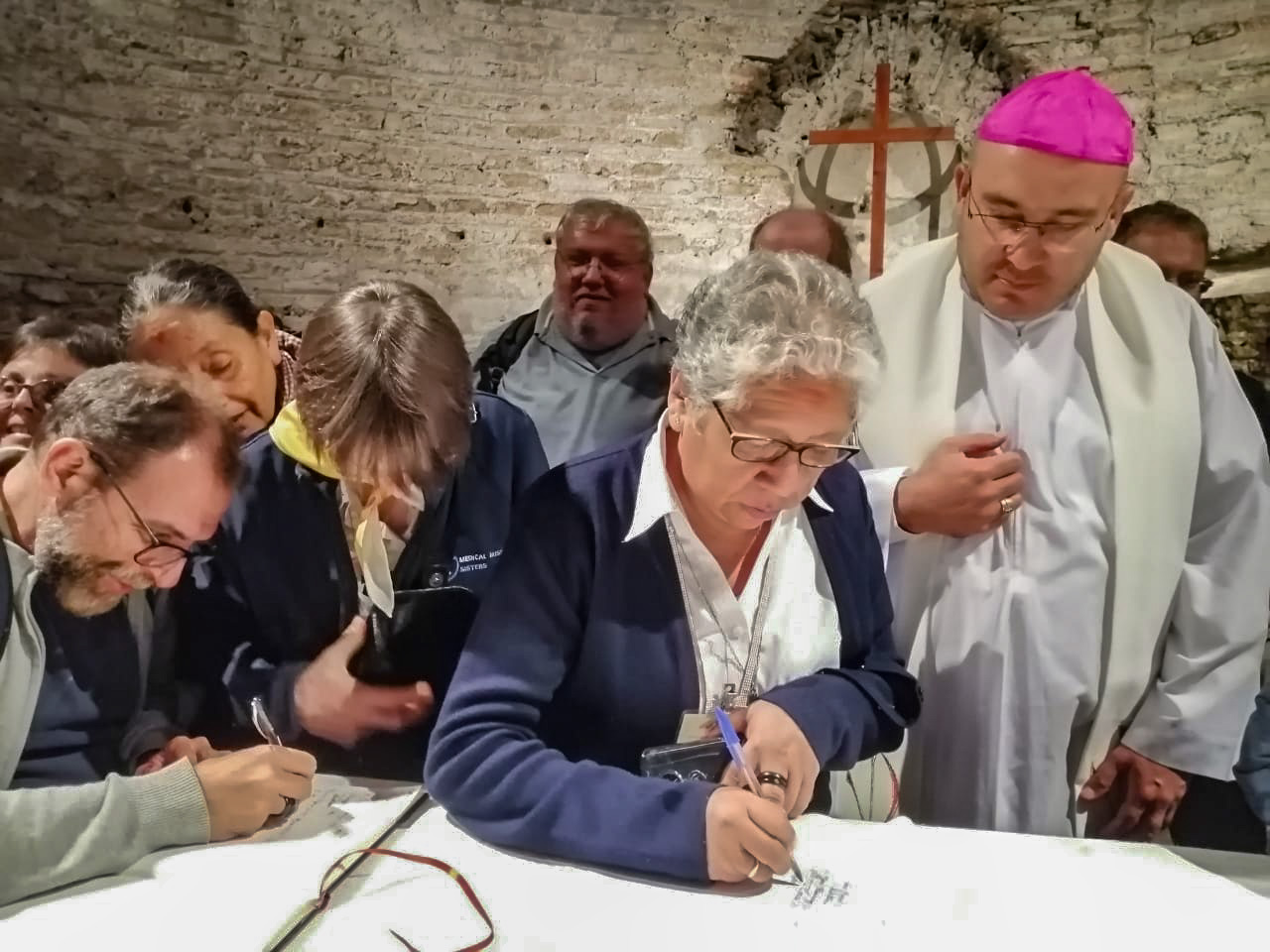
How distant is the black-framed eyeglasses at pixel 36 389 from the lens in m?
1.83

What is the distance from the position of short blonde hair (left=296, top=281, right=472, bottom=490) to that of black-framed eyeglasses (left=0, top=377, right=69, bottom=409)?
2.00 feet

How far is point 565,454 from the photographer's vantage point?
2.19m

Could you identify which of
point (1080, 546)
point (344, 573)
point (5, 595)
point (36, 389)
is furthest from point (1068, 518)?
point (36, 389)

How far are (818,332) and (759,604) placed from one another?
462 mm

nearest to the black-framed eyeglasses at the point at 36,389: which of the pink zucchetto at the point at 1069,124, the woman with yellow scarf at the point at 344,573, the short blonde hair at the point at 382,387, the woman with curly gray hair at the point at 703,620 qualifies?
the woman with yellow scarf at the point at 344,573

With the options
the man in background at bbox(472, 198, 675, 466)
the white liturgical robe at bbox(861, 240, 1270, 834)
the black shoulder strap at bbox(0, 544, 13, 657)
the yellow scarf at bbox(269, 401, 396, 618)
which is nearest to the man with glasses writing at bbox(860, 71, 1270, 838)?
the white liturgical robe at bbox(861, 240, 1270, 834)

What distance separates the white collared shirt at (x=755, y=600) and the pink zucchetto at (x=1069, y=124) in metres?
0.69

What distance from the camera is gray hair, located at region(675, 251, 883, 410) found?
1198 millimetres

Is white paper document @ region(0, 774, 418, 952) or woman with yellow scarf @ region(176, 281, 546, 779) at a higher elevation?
woman with yellow scarf @ region(176, 281, 546, 779)

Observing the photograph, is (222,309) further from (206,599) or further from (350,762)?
(350,762)

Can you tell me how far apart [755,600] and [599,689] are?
0.28 meters

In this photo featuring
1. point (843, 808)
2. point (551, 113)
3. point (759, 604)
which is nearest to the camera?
point (759, 604)

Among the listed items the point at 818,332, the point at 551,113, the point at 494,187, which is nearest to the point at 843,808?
the point at 818,332

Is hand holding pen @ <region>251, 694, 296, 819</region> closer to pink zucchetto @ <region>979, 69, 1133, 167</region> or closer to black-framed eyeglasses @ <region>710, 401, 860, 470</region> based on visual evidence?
black-framed eyeglasses @ <region>710, 401, 860, 470</region>
